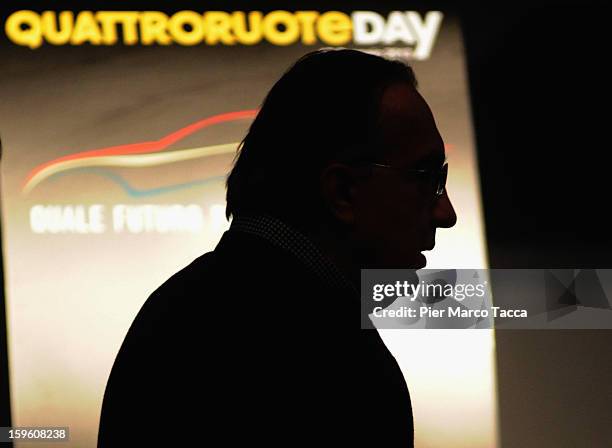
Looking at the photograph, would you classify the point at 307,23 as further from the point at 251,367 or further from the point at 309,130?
the point at 251,367

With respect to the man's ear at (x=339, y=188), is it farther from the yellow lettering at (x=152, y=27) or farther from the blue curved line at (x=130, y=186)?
the yellow lettering at (x=152, y=27)

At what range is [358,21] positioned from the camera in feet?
10.3

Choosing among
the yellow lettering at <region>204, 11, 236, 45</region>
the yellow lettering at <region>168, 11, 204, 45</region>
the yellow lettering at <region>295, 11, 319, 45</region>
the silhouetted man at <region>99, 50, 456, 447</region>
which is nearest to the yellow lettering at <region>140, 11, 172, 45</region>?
the yellow lettering at <region>168, 11, 204, 45</region>

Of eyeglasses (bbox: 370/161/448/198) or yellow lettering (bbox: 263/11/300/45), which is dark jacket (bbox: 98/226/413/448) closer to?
eyeglasses (bbox: 370/161/448/198)

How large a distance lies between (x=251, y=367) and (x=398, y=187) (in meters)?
0.35

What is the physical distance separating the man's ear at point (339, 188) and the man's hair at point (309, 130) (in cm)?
1

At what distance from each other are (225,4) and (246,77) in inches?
12.3

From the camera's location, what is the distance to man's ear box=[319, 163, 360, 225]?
3.20ft

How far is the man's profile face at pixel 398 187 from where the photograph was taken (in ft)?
3.28

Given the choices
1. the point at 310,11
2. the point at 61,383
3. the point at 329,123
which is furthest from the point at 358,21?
the point at 329,123

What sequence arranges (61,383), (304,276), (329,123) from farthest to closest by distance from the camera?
(61,383) < (329,123) < (304,276)

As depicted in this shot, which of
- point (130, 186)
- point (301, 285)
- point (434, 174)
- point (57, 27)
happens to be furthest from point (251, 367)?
point (57, 27)

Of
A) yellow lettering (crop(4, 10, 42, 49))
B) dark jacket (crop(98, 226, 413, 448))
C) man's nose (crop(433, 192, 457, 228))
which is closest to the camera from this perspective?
dark jacket (crop(98, 226, 413, 448))

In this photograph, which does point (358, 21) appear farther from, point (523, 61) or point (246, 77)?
point (523, 61)
